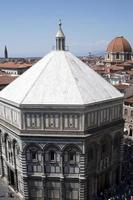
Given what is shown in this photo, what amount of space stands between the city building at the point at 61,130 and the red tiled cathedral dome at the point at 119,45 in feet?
262

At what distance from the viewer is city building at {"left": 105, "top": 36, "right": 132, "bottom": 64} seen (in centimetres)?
11188

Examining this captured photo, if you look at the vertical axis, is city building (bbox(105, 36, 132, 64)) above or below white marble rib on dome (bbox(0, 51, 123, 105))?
above

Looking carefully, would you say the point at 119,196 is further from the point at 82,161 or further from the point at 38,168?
the point at 38,168

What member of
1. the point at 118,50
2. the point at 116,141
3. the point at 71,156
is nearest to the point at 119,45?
the point at 118,50

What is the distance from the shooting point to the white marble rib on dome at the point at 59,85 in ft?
100.0

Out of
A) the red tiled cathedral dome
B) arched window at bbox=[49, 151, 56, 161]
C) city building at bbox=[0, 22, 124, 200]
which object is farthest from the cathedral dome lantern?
the red tiled cathedral dome

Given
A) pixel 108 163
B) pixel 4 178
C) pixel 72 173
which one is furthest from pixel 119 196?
pixel 4 178

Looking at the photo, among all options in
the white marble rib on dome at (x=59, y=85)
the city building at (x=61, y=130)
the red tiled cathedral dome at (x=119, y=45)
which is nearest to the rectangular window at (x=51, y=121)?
the city building at (x=61, y=130)

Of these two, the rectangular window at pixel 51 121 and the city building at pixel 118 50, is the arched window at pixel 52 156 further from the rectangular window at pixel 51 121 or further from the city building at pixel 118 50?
the city building at pixel 118 50

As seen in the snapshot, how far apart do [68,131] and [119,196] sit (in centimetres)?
1028

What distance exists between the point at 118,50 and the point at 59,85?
84756mm

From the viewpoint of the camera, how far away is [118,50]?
112 meters

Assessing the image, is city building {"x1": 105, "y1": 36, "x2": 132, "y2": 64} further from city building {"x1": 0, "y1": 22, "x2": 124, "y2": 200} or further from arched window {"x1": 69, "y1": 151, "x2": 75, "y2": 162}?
arched window {"x1": 69, "y1": 151, "x2": 75, "y2": 162}

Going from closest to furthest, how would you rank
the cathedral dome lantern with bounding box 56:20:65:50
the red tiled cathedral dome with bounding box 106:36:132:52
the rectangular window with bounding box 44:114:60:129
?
the rectangular window with bounding box 44:114:60:129
the cathedral dome lantern with bounding box 56:20:65:50
the red tiled cathedral dome with bounding box 106:36:132:52
